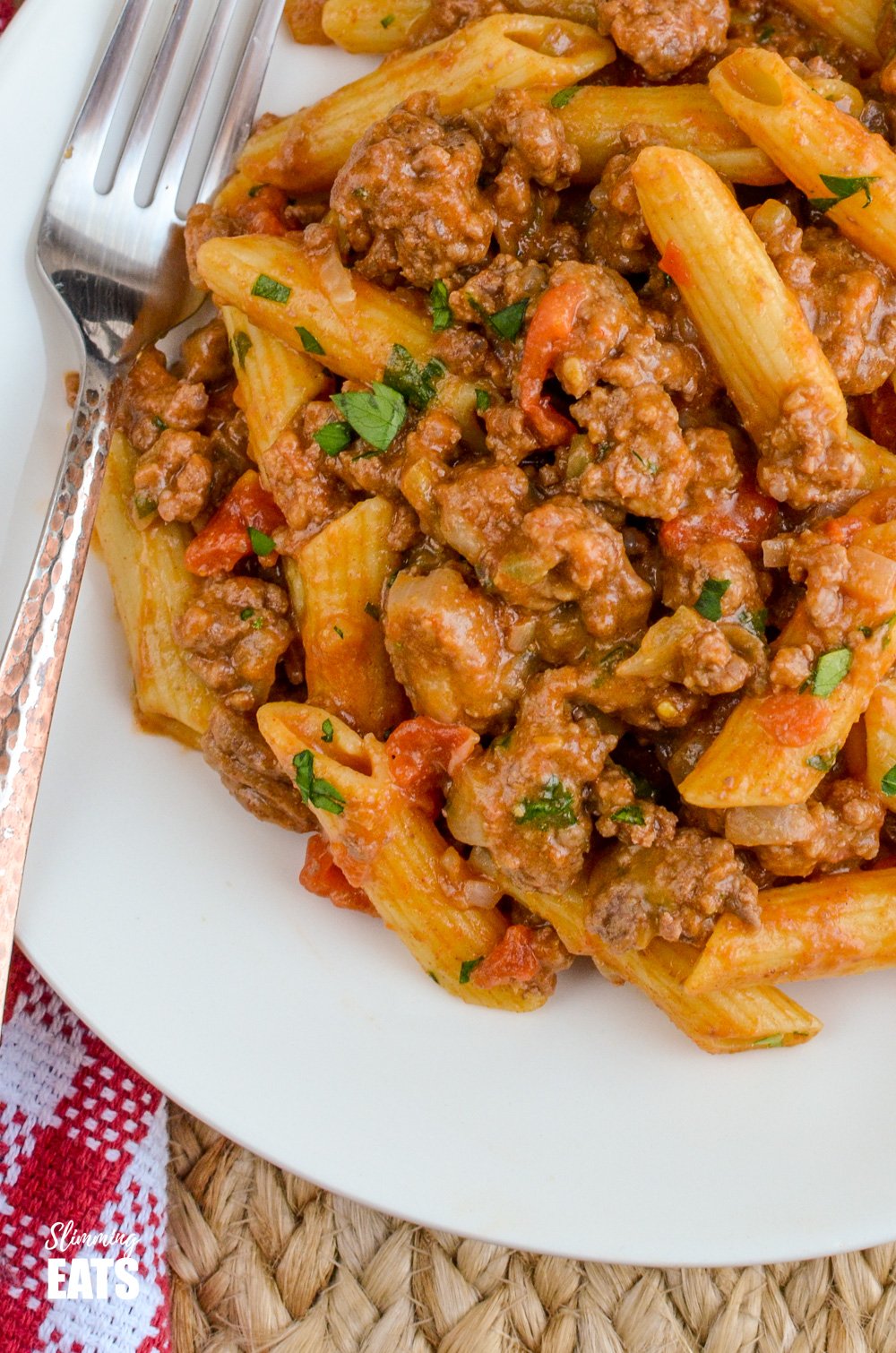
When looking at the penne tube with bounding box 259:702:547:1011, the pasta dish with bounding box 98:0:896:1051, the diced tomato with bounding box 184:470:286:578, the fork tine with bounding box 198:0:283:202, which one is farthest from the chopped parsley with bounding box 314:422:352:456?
the fork tine with bounding box 198:0:283:202

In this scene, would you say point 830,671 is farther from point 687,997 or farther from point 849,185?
point 849,185

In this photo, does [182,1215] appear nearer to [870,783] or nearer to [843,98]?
[870,783]

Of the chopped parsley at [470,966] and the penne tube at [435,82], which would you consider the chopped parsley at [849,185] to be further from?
the chopped parsley at [470,966]

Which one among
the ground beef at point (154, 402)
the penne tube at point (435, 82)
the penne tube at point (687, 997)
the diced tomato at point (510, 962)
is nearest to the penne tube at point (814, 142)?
the penne tube at point (435, 82)

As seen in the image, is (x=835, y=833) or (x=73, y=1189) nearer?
(x=835, y=833)

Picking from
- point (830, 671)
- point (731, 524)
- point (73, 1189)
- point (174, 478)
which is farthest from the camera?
point (73, 1189)

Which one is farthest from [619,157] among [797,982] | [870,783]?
[797,982]

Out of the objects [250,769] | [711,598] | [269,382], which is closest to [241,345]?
[269,382]
